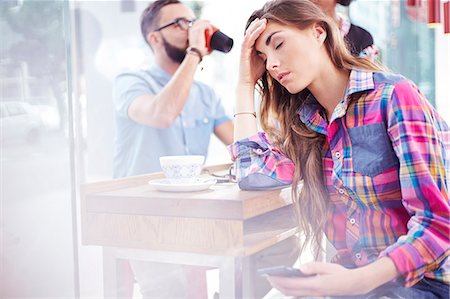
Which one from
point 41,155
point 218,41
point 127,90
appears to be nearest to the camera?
point 41,155

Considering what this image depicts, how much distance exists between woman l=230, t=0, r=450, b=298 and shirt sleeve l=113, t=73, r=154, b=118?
64cm

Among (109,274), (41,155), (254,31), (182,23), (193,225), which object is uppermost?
(182,23)

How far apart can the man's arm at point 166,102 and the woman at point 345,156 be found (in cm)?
45

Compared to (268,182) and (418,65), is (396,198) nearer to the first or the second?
(268,182)

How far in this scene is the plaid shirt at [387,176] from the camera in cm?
80

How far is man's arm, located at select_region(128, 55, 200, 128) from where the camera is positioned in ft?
5.07

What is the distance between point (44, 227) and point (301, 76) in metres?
0.60

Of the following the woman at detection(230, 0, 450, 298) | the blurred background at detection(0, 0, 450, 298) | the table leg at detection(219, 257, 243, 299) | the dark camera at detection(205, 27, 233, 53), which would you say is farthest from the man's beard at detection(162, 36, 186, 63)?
the table leg at detection(219, 257, 243, 299)

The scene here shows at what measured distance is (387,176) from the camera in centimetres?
88

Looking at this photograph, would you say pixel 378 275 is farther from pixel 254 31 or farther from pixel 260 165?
pixel 254 31

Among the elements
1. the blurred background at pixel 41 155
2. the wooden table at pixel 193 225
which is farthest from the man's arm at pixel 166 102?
the wooden table at pixel 193 225

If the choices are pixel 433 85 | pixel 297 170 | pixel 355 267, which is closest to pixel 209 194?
pixel 297 170

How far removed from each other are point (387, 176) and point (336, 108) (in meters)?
0.14

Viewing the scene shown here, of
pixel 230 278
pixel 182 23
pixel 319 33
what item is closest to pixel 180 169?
pixel 230 278
